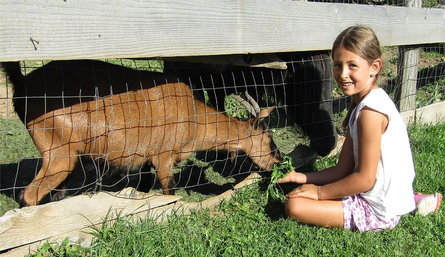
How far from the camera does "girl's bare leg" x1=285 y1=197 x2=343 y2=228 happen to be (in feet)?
9.37

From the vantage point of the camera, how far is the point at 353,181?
2.76 meters

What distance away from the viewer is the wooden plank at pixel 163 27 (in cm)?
196

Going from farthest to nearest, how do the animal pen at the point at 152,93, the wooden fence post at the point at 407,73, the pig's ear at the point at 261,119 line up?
the wooden fence post at the point at 407,73 → the pig's ear at the point at 261,119 → the animal pen at the point at 152,93

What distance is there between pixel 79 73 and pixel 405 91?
3.88 m

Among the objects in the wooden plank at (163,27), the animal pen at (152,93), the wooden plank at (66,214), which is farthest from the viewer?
the wooden plank at (66,214)

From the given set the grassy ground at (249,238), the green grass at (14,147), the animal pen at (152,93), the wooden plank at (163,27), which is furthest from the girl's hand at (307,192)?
the green grass at (14,147)

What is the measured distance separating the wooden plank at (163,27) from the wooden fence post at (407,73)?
1376 mm

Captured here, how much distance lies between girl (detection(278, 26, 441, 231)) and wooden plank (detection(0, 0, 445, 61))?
0.56 m

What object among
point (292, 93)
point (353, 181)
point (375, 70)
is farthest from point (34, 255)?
point (292, 93)

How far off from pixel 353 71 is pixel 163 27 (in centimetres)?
131

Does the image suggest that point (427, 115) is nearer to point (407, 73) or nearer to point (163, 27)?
point (407, 73)

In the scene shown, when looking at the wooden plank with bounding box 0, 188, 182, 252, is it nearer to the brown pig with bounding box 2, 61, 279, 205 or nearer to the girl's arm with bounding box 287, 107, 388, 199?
the brown pig with bounding box 2, 61, 279, 205

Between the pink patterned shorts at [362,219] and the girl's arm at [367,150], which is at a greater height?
the girl's arm at [367,150]

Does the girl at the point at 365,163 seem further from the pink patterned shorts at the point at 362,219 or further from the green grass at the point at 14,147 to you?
the green grass at the point at 14,147
